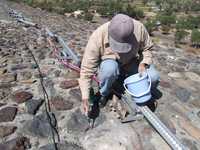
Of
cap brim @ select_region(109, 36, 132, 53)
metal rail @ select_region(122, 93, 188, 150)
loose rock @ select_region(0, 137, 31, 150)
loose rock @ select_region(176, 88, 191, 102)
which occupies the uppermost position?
cap brim @ select_region(109, 36, 132, 53)

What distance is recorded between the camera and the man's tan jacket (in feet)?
13.0

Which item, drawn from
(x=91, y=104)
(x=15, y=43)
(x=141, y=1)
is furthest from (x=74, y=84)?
(x=141, y=1)

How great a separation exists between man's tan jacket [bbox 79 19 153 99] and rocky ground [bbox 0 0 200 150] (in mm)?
492

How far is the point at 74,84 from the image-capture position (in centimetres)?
516

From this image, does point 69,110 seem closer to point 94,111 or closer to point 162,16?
point 94,111

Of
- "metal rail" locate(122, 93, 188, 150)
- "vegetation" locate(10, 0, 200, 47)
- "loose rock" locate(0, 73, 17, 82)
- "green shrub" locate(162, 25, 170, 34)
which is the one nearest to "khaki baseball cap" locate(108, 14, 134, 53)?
"metal rail" locate(122, 93, 188, 150)

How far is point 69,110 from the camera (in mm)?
4434

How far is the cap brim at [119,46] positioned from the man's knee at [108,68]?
0.21 metres

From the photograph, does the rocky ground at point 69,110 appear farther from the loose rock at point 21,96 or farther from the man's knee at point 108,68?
the man's knee at point 108,68

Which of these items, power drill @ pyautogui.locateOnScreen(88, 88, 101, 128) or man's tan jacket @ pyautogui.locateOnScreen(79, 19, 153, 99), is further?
power drill @ pyautogui.locateOnScreen(88, 88, 101, 128)

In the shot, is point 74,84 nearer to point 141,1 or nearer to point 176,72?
point 176,72

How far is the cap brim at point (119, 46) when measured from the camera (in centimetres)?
388

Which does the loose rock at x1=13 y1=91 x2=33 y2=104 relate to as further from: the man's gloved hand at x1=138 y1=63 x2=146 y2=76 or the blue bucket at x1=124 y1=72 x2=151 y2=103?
the man's gloved hand at x1=138 y1=63 x2=146 y2=76

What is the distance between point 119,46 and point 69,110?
3.61ft
